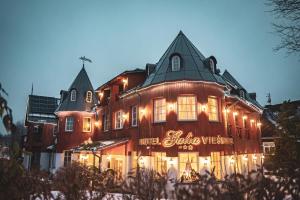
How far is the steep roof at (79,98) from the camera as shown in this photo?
2836 centimetres

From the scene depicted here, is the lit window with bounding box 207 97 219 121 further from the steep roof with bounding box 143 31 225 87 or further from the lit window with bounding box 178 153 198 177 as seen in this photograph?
the lit window with bounding box 178 153 198 177

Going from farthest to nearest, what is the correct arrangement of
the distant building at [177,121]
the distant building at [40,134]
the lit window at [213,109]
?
the distant building at [40,134] < the lit window at [213,109] < the distant building at [177,121]

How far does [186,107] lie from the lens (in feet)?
54.3

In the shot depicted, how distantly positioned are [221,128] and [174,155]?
3.75 m

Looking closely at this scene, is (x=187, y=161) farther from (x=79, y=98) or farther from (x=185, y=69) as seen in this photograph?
(x=79, y=98)

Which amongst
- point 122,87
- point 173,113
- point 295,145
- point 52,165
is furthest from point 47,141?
point 295,145

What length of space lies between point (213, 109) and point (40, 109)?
26.1 metres

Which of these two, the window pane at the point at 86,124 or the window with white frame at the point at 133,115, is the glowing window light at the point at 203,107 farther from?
the window pane at the point at 86,124

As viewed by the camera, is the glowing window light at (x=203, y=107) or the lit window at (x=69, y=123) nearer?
the glowing window light at (x=203, y=107)

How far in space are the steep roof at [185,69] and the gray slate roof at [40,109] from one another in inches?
801

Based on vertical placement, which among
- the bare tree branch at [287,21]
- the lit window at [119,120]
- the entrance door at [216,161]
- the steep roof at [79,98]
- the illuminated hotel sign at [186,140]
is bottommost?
the entrance door at [216,161]

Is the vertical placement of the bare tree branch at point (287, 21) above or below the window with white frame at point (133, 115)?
above

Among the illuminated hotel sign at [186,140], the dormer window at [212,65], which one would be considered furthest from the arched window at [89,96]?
the dormer window at [212,65]

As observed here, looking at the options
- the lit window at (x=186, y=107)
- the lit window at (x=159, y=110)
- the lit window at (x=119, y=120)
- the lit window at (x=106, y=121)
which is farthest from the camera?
the lit window at (x=106, y=121)
